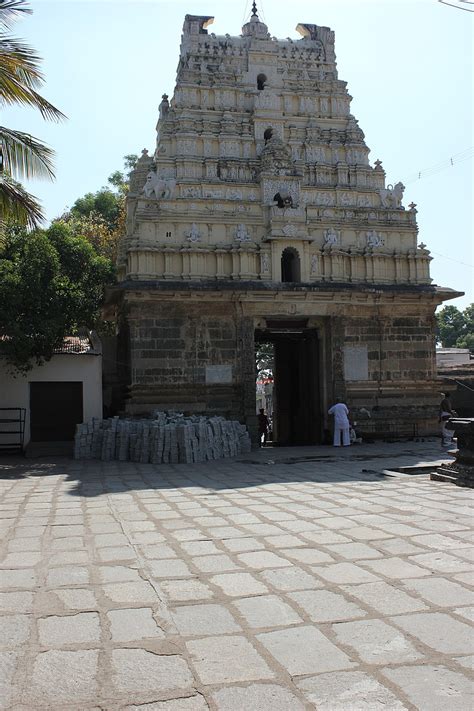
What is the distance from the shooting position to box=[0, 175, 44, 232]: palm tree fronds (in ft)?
37.2

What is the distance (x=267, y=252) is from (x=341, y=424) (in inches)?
217

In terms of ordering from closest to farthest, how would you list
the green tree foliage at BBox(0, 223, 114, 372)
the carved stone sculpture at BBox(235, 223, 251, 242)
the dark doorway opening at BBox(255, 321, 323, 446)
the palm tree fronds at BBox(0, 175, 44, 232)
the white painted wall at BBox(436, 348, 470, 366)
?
1. the palm tree fronds at BBox(0, 175, 44, 232)
2. the green tree foliage at BBox(0, 223, 114, 372)
3. the carved stone sculpture at BBox(235, 223, 251, 242)
4. the dark doorway opening at BBox(255, 321, 323, 446)
5. the white painted wall at BBox(436, 348, 470, 366)

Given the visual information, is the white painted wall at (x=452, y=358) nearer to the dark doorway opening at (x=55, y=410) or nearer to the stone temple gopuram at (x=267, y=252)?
the stone temple gopuram at (x=267, y=252)

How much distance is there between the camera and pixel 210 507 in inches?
304

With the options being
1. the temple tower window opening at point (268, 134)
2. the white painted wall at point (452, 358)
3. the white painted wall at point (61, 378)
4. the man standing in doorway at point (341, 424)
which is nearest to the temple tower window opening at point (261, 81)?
the temple tower window opening at point (268, 134)

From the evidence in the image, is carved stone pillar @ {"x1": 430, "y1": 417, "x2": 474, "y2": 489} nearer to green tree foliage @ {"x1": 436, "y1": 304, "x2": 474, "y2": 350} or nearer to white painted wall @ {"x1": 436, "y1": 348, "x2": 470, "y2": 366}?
white painted wall @ {"x1": 436, "y1": 348, "x2": 470, "y2": 366}

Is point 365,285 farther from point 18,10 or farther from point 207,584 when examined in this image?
point 207,584

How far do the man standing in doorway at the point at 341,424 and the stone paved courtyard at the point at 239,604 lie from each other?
28.4 ft

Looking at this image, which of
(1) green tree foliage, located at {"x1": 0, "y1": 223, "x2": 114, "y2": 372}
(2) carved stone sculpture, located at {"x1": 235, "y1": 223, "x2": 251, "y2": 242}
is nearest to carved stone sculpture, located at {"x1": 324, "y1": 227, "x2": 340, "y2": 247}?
(2) carved stone sculpture, located at {"x1": 235, "y1": 223, "x2": 251, "y2": 242}

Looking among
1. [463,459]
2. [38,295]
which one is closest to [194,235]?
[38,295]

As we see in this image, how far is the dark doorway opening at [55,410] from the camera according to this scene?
55.2 feet

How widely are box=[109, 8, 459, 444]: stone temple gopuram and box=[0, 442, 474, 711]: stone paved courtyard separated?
31.4ft

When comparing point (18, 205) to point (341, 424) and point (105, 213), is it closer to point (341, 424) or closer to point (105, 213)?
point (341, 424)

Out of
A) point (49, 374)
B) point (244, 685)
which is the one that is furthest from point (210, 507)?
point (49, 374)
